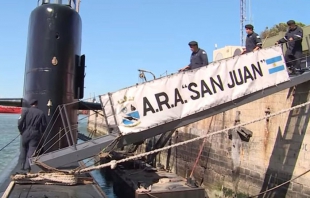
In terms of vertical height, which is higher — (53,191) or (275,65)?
(275,65)

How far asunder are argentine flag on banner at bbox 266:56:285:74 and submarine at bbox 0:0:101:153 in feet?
16.2

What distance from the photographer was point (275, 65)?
779cm

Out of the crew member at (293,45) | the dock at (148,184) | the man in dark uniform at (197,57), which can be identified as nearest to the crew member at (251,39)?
the crew member at (293,45)

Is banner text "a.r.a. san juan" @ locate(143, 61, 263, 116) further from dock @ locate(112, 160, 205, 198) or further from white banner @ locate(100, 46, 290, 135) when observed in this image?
dock @ locate(112, 160, 205, 198)

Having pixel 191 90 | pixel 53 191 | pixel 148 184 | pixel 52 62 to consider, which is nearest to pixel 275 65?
pixel 191 90

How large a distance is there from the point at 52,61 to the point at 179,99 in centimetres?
375

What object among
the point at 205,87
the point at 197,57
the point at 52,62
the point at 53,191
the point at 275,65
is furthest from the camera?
the point at 52,62

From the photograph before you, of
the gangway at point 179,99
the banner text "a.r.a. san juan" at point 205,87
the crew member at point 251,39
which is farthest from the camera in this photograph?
the crew member at point 251,39

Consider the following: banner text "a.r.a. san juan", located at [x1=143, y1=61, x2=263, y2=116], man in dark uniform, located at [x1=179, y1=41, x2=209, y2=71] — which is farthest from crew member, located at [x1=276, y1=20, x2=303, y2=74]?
man in dark uniform, located at [x1=179, y1=41, x2=209, y2=71]

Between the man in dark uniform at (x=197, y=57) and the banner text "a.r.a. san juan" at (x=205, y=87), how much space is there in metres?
A: 1.26

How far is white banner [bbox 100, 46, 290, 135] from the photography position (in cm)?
697

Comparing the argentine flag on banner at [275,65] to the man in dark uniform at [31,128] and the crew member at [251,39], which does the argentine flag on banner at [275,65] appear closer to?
the crew member at [251,39]

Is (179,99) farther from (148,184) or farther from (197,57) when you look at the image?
(148,184)

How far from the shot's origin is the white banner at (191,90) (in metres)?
6.97
